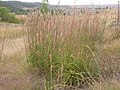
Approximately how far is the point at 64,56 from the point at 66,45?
0.74 feet

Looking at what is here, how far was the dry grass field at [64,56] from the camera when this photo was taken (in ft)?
14.9

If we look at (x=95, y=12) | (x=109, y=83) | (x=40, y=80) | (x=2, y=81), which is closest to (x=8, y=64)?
(x=2, y=81)

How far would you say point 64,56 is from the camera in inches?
184

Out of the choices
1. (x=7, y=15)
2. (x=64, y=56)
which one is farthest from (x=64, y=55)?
(x=7, y=15)

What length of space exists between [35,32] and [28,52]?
369 mm

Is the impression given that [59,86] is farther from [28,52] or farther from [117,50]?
[117,50]

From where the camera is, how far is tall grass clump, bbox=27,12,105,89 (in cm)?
464

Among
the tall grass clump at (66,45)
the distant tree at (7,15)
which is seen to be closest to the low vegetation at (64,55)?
the tall grass clump at (66,45)

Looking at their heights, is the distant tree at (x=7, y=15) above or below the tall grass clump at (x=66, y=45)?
below

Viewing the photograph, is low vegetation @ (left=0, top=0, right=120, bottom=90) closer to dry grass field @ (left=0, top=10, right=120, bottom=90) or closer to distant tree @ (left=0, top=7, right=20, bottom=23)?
dry grass field @ (left=0, top=10, right=120, bottom=90)

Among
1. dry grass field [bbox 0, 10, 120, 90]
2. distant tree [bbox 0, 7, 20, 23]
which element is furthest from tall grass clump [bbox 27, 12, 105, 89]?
distant tree [bbox 0, 7, 20, 23]

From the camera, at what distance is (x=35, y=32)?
532cm

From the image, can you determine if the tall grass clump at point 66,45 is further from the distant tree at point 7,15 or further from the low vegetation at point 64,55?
the distant tree at point 7,15

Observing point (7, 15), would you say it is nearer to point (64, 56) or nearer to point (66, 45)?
point (66, 45)
